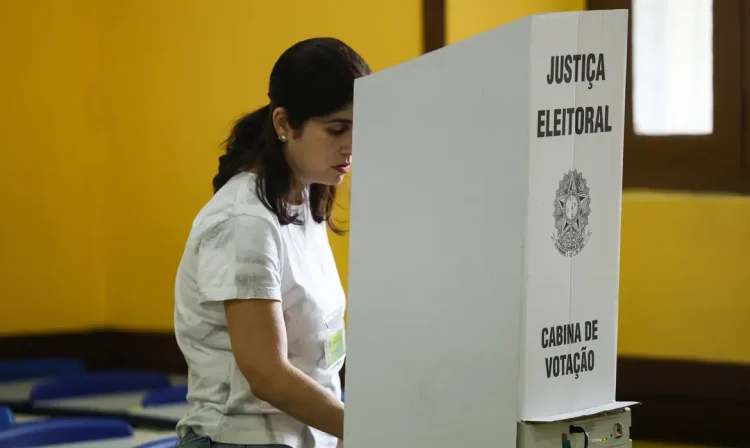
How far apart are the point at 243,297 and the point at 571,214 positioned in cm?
49

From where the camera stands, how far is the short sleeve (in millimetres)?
1320

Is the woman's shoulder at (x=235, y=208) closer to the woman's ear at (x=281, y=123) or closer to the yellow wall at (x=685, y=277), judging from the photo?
the woman's ear at (x=281, y=123)

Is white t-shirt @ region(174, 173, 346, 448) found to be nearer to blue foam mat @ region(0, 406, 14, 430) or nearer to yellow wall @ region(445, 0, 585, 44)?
blue foam mat @ region(0, 406, 14, 430)

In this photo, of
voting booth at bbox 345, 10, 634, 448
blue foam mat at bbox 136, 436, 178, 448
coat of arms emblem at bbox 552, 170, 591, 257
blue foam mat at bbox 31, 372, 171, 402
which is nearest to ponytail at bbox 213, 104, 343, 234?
voting booth at bbox 345, 10, 634, 448

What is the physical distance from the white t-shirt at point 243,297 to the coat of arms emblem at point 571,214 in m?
0.46

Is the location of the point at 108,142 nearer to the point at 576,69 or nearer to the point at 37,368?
the point at 37,368

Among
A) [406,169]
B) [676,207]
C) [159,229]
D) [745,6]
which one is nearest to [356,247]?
[406,169]

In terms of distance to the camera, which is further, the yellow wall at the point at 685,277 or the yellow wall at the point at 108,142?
the yellow wall at the point at 108,142

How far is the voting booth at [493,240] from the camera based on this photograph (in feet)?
3.18

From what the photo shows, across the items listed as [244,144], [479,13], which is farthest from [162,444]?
[479,13]

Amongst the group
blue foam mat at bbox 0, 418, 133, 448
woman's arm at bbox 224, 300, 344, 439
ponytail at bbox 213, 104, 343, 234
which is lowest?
blue foam mat at bbox 0, 418, 133, 448

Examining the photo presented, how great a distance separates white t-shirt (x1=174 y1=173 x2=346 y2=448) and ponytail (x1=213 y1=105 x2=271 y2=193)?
3 centimetres

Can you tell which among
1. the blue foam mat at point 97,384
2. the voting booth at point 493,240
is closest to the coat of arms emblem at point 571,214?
the voting booth at point 493,240

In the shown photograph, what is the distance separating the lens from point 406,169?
3.54 ft
